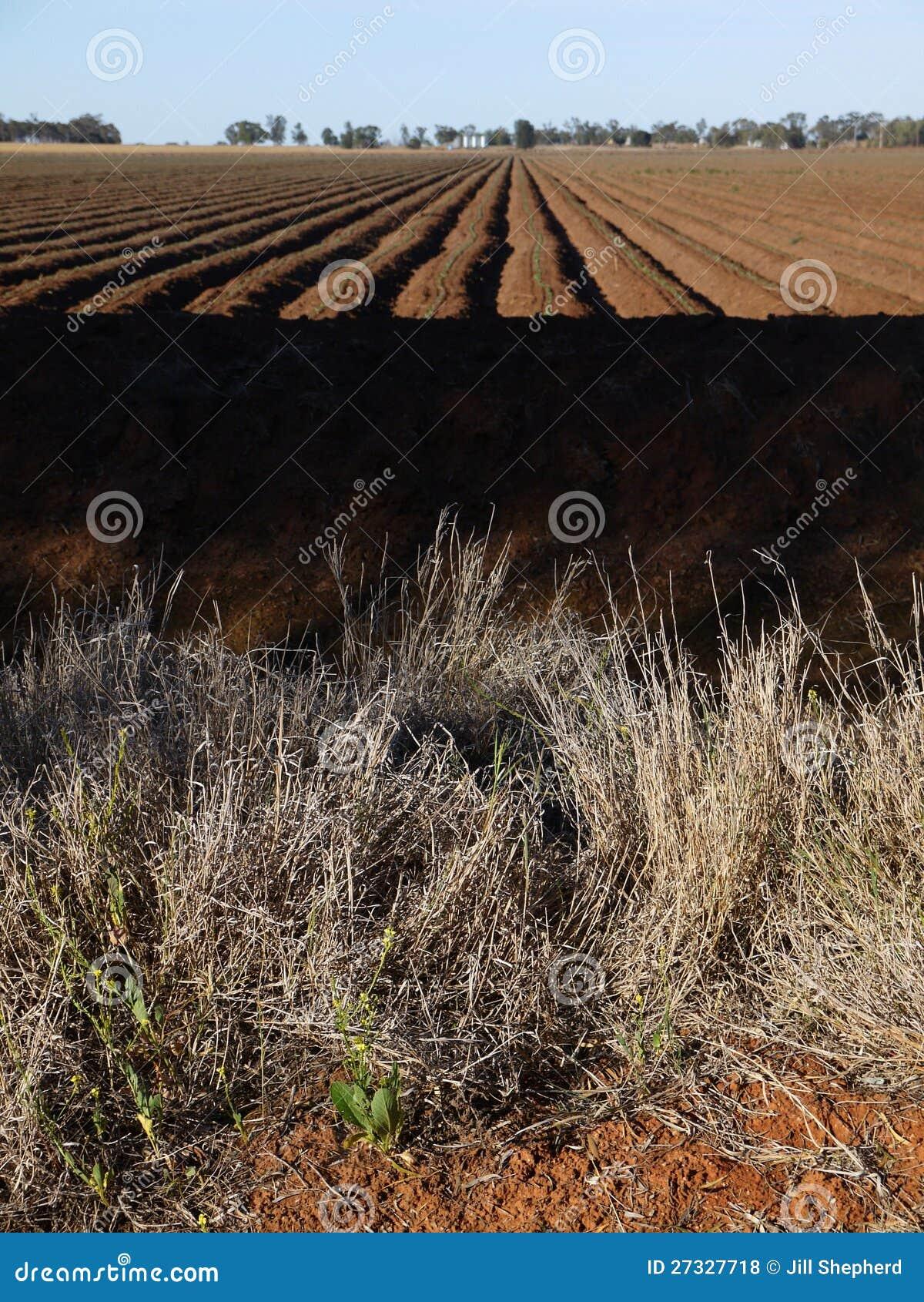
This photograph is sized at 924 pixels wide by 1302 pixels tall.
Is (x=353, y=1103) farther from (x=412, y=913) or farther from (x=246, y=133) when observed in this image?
(x=246, y=133)

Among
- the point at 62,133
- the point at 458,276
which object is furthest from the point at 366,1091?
the point at 62,133

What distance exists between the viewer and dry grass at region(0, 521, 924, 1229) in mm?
2211

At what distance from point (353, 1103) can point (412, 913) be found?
1.50 ft

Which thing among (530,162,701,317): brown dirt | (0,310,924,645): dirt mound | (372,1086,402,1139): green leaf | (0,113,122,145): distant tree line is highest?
(0,113,122,145): distant tree line

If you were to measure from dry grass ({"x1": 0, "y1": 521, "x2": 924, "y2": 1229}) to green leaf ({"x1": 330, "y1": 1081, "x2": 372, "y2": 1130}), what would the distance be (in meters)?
0.12

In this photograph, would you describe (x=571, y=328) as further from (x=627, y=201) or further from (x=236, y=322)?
(x=627, y=201)

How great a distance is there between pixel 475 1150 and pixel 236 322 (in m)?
6.23

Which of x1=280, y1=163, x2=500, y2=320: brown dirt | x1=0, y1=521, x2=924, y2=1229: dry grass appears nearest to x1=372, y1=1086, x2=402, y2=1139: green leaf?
x1=0, y1=521, x2=924, y2=1229: dry grass

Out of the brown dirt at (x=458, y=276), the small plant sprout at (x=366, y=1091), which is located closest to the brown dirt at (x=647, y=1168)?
the small plant sprout at (x=366, y=1091)

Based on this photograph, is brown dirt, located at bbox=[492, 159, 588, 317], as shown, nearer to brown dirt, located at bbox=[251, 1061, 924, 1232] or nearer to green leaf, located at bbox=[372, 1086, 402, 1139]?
brown dirt, located at bbox=[251, 1061, 924, 1232]

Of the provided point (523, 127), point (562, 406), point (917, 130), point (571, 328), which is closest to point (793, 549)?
point (562, 406)

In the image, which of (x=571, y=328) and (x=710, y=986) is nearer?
(x=710, y=986)

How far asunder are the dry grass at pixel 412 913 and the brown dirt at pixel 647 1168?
0.09m

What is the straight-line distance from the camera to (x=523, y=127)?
86.3m
